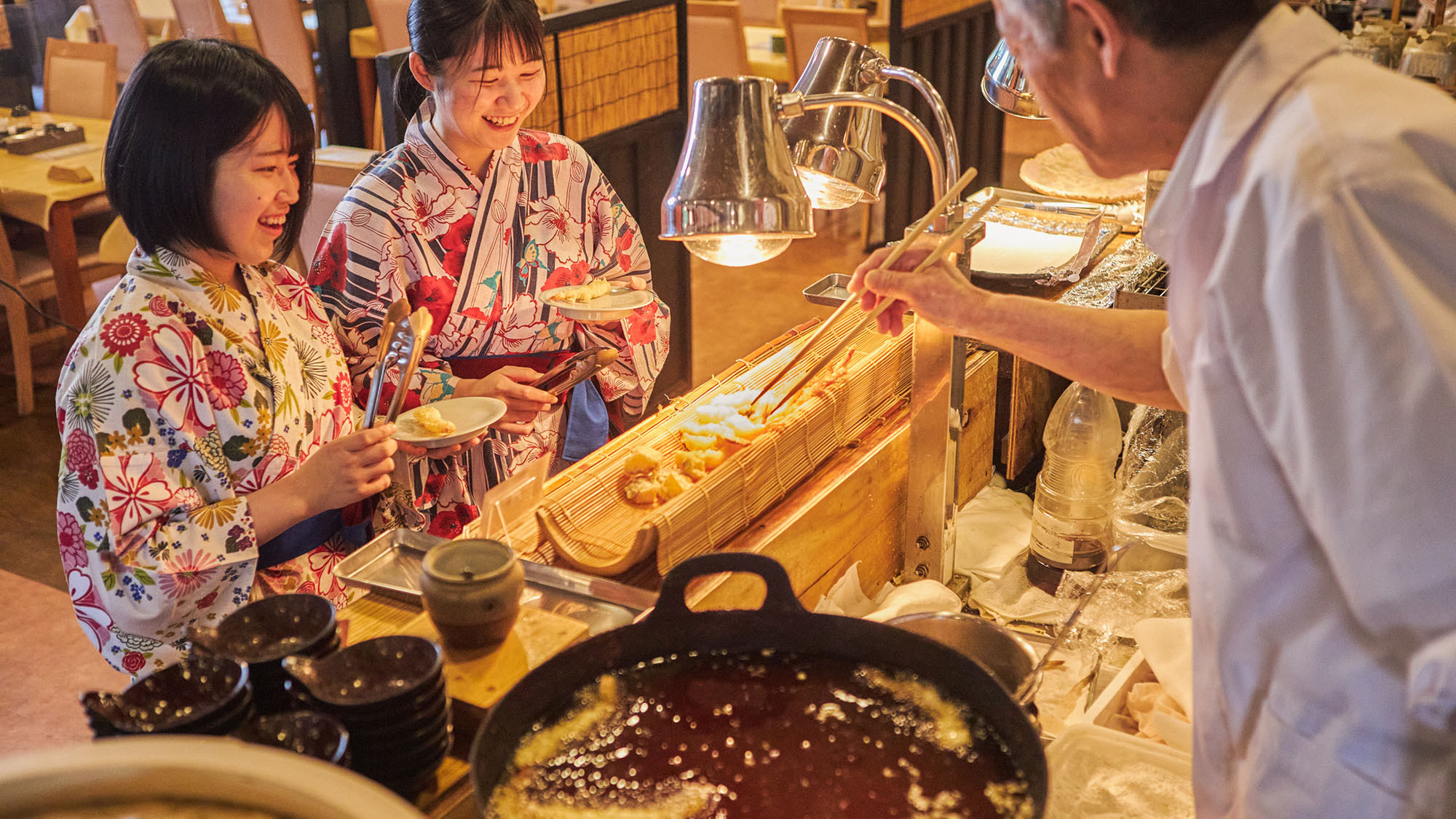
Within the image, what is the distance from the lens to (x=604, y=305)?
8.39 ft

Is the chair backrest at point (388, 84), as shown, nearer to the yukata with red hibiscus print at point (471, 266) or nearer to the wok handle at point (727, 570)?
the yukata with red hibiscus print at point (471, 266)

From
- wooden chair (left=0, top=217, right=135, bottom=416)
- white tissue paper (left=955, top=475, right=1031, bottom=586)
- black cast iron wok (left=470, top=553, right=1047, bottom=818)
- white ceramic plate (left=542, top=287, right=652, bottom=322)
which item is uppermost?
black cast iron wok (left=470, top=553, right=1047, bottom=818)

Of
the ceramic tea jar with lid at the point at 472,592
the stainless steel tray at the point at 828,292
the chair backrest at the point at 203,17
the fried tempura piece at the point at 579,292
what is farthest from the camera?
the chair backrest at the point at 203,17

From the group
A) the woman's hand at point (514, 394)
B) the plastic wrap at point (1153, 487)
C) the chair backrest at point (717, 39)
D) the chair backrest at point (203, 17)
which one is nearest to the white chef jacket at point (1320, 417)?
the plastic wrap at point (1153, 487)

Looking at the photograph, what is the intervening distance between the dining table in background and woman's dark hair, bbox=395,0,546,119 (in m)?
3.51

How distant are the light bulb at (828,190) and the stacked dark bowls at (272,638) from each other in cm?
99

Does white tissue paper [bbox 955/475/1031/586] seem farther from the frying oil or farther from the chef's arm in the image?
the frying oil

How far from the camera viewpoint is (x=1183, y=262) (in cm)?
113

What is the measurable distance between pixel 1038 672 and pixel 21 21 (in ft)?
34.9

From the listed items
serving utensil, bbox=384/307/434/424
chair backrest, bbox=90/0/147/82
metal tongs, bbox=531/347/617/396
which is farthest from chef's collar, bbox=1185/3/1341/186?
chair backrest, bbox=90/0/147/82

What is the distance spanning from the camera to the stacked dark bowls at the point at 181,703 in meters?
1.09

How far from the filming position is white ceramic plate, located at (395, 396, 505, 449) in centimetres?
211

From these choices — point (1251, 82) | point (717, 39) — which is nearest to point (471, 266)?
point (1251, 82)

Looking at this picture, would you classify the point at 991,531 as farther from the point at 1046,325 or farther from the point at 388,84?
the point at 388,84
